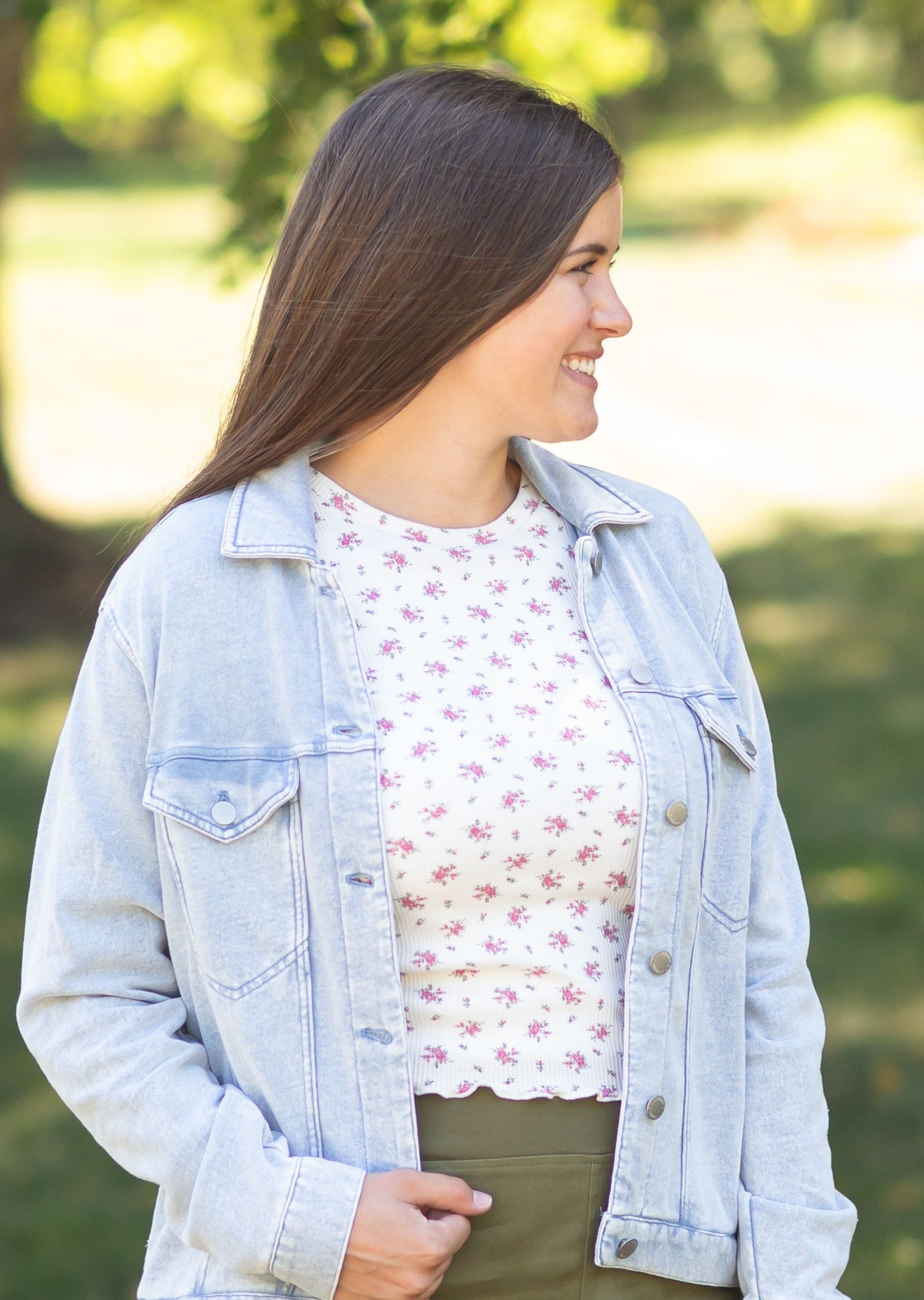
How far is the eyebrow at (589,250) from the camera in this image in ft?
6.37

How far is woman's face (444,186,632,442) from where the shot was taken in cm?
194

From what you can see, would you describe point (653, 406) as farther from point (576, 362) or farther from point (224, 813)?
point (224, 813)

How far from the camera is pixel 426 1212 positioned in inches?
69.0

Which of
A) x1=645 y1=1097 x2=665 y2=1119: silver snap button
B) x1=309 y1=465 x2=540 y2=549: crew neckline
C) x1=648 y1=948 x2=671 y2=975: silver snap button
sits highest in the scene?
x1=309 y1=465 x2=540 y2=549: crew neckline

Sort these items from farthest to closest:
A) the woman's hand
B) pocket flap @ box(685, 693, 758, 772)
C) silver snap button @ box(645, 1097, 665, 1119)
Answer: pocket flap @ box(685, 693, 758, 772), silver snap button @ box(645, 1097, 665, 1119), the woman's hand

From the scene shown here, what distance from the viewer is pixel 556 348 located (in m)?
1.95

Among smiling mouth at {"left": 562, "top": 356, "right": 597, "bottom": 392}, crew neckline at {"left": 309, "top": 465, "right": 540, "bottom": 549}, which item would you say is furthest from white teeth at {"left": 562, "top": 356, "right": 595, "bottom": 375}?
crew neckline at {"left": 309, "top": 465, "right": 540, "bottom": 549}

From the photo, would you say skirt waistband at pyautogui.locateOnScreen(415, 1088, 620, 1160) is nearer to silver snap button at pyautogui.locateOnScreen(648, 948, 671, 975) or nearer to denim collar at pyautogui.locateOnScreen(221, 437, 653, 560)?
silver snap button at pyautogui.locateOnScreen(648, 948, 671, 975)

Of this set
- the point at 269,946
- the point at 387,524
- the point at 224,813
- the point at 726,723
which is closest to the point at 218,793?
the point at 224,813

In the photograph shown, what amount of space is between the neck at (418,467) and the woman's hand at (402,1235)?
2.61ft

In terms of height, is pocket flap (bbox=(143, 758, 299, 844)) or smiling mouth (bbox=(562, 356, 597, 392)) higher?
smiling mouth (bbox=(562, 356, 597, 392))

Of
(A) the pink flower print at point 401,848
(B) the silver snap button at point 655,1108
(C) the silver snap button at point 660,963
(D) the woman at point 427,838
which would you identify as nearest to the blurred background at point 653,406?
(D) the woman at point 427,838

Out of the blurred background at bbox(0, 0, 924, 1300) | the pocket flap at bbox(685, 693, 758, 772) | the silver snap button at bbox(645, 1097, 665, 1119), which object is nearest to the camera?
the silver snap button at bbox(645, 1097, 665, 1119)

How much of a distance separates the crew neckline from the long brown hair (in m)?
0.06
